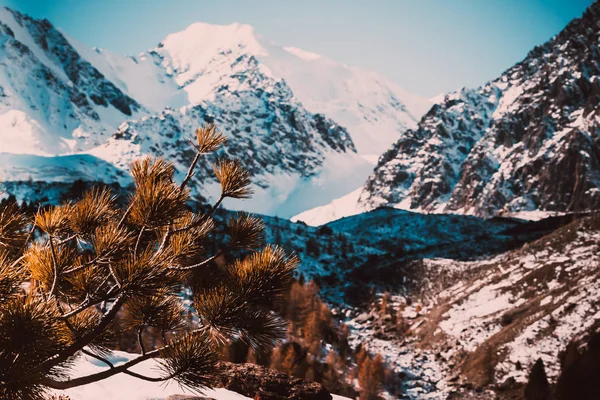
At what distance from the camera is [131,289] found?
5.36m

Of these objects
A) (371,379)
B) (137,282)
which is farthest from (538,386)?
(137,282)

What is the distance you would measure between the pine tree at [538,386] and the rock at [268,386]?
1427 inches

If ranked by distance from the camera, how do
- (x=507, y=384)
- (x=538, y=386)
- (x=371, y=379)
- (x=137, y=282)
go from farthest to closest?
1. (x=371, y=379)
2. (x=507, y=384)
3. (x=538, y=386)
4. (x=137, y=282)

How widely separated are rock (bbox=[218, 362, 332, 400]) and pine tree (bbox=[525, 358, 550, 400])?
1427 inches

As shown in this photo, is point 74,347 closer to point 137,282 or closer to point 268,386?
point 137,282

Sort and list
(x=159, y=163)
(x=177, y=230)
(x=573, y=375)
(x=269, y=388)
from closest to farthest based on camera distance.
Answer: (x=177, y=230)
(x=159, y=163)
(x=269, y=388)
(x=573, y=375)

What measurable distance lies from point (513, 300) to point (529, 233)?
74.4 meters

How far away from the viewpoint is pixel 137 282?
5.31m

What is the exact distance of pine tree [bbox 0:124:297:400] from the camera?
191 inches

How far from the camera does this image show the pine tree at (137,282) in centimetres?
484

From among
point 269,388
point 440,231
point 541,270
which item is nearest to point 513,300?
point 541,270

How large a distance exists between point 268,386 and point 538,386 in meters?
38.1

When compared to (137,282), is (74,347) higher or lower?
lower

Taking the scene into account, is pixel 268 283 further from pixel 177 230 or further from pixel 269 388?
pixel 269 388
